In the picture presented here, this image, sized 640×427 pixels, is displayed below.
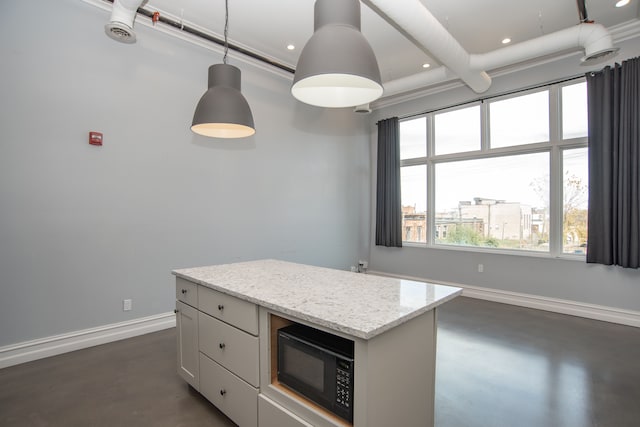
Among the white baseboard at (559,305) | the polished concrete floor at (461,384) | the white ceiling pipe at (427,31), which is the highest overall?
the white ceiling pipe at (427,31)

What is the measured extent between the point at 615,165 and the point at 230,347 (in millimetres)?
4568

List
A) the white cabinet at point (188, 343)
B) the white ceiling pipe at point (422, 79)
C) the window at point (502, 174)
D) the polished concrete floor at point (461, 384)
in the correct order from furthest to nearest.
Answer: the white ceiling pipe at point (422, 79) < the window at point (502, 174) < the white cabinet at point (188, 343) < the polished concrete floor at point (461, 384)

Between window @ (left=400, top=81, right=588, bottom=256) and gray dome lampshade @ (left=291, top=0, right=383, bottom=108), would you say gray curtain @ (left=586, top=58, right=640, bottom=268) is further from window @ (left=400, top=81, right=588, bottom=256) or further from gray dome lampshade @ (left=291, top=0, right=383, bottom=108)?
gray dome lampshade @ (left=291, top=0, right=383, bottom=108)

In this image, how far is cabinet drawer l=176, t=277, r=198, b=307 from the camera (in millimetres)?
2198

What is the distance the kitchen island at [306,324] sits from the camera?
1.31m

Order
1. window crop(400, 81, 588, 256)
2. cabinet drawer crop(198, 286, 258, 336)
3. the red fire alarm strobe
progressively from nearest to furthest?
cabinet drawer crop(198, 286, 258, 336)
the red fire alarm strobe
window crop(400, 81, 588, 256)

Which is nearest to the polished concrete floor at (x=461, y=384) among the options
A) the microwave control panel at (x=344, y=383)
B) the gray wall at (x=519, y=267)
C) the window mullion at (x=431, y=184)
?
the gray wall at (x=519, y=267)

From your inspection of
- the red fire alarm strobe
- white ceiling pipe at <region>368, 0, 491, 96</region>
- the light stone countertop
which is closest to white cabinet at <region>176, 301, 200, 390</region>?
the light stone countertop

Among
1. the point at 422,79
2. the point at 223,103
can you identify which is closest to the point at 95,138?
the point at 223,103

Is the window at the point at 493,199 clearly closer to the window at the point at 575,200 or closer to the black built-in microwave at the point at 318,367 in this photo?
the window at the point at 575,200

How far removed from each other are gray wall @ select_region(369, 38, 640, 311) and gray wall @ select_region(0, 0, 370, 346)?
2354 mm

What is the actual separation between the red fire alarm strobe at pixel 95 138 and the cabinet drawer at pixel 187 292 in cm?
179

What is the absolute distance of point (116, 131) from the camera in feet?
10.8

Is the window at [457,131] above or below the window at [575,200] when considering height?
above
